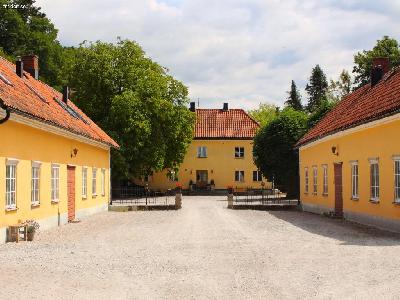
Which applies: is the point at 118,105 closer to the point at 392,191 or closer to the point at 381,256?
the point at 392,191

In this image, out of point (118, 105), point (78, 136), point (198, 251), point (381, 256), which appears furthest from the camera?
point (118, 105)

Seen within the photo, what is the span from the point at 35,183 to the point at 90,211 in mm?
9275

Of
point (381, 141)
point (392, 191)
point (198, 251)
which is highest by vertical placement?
point (381, 141)

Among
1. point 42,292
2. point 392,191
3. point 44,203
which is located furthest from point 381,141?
point 42,292

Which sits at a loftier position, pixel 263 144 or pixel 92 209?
pixel 263 144

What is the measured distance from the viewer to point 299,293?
853 centimetres

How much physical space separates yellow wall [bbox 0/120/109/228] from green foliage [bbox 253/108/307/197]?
1863 centimetres

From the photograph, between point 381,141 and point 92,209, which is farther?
point 92,209

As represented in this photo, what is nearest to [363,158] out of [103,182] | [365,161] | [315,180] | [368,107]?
[365,161]

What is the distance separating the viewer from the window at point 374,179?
20.1 meters

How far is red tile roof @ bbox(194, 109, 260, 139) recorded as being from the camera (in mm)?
64125

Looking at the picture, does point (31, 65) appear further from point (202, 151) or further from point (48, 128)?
point (202, 151)

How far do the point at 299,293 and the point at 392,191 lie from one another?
11.0 meters

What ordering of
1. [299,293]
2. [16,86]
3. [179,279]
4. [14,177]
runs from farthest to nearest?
[16,86], [14,177], [179,279], [299,293]
